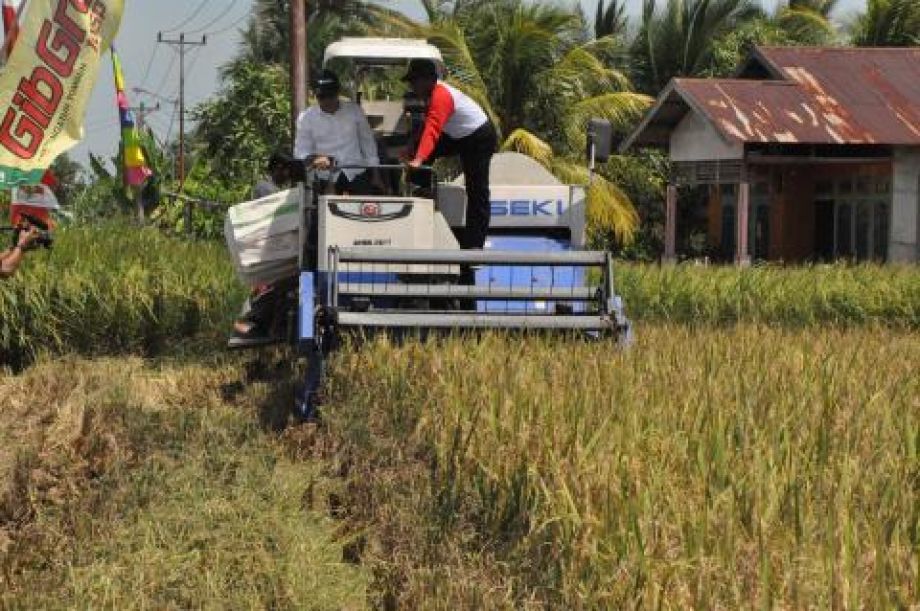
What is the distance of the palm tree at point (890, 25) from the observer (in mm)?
31984

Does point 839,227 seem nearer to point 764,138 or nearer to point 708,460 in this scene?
point 764,138

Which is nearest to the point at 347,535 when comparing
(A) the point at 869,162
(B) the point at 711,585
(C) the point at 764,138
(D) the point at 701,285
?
(B) the point at 711,585

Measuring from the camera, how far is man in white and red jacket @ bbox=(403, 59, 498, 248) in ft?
29.7

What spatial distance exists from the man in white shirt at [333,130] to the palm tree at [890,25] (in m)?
25.1

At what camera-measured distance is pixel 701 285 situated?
14453 mm

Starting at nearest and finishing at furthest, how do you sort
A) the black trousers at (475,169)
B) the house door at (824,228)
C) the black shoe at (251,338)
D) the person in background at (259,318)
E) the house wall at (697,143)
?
1. the black trousers at (475,169)
2. the person in background at (259,318)
3. the black shoe at (251,338)
4. the house wall at (697,143)
5. the house door at (824,228)

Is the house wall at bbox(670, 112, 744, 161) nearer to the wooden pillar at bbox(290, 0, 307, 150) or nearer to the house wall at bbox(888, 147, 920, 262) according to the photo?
the house wall at bbox(888, 147, 920, 262)

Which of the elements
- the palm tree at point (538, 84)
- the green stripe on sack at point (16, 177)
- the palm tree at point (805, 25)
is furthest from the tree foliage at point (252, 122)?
the green stripe on sack at point (16, 177)

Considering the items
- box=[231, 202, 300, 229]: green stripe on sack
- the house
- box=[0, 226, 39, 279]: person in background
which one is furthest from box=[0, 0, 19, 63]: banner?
the house

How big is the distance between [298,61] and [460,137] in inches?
374

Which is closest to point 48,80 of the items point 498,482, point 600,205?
point 498,482

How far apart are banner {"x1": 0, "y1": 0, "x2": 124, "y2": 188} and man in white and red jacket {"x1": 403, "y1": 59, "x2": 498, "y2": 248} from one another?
13.0 ft

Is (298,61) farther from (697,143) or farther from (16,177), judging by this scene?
(697,143)

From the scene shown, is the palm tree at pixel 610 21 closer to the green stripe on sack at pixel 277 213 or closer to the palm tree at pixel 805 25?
the palm tree at pixel 805 25
